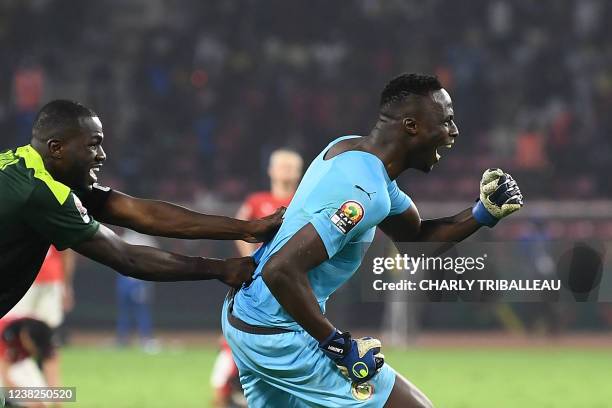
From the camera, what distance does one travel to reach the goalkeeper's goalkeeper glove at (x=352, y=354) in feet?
15.6

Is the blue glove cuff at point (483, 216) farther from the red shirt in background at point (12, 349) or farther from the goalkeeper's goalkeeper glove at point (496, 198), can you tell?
the red shirt in background at point (12, 349)

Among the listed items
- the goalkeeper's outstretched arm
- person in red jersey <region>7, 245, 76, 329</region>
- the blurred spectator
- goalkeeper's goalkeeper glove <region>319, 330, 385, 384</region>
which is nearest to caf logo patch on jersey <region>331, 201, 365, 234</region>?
goalkeeper's goalkeeper glove <region>319, 330, 385, 384</region>

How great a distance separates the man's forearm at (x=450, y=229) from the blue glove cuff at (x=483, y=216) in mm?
28

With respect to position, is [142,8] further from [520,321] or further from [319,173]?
[319,173]

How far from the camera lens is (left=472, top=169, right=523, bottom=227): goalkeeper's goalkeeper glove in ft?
18.6

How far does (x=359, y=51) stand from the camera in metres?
22.2

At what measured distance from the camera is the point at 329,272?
16.5ft

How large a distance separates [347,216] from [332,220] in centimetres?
6

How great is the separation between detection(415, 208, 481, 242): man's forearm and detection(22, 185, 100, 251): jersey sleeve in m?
1.85

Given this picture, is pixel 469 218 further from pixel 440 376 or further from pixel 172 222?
pixel 440 376

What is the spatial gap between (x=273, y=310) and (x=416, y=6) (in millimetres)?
18786

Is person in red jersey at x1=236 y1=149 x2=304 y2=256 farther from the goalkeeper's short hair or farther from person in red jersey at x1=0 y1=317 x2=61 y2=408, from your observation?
the goalkeeper's short hair

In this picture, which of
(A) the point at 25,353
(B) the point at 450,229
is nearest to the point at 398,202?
(B) the point at 450,229

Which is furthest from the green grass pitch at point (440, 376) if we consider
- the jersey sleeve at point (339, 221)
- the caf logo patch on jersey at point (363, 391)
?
the jersey sleeve at point (339, 221)
